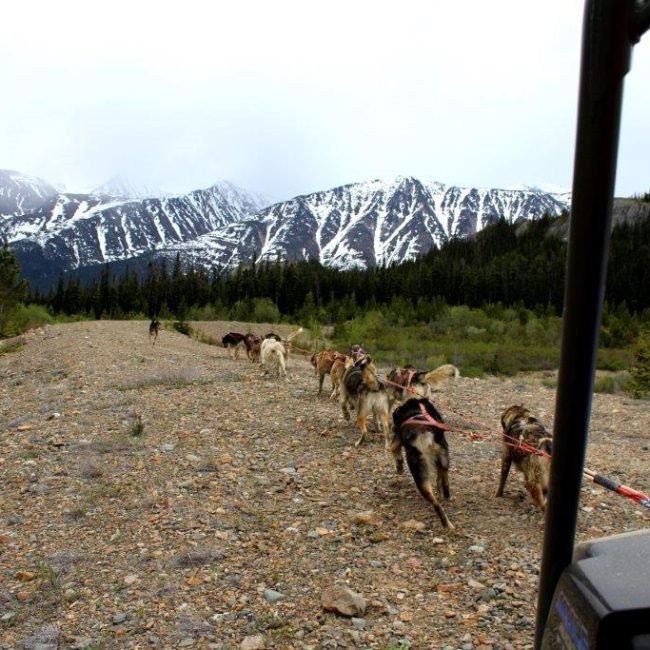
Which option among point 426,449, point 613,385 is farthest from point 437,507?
point 613,385

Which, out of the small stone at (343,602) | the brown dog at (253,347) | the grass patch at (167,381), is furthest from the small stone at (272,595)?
the brown dog at (253,347)

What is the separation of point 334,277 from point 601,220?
85.9 metres

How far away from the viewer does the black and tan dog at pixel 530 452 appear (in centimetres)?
517

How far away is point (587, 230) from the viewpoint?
3.79 ft

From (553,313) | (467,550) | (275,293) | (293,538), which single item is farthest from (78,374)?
(275,293)

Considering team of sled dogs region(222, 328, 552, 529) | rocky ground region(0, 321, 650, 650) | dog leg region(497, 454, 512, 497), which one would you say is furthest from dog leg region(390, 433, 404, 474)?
dog leg region(497, 454, 512, 497)

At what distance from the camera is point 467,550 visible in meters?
4.89

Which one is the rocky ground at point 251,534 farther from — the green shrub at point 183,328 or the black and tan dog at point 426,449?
the green shrub at point 183,328

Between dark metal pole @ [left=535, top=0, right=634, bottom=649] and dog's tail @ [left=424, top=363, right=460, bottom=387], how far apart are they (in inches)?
273

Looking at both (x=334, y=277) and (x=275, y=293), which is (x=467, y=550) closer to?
(x=275, y=293)

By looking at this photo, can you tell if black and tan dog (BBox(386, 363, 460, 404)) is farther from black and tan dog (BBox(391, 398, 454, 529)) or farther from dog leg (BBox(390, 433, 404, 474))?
black and tan dog (BBox(391, 398, 454, 529))

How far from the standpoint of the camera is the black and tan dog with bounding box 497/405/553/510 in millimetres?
5172

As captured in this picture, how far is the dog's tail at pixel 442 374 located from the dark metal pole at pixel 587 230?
6.93 m

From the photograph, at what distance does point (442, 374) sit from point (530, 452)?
10.2ft
